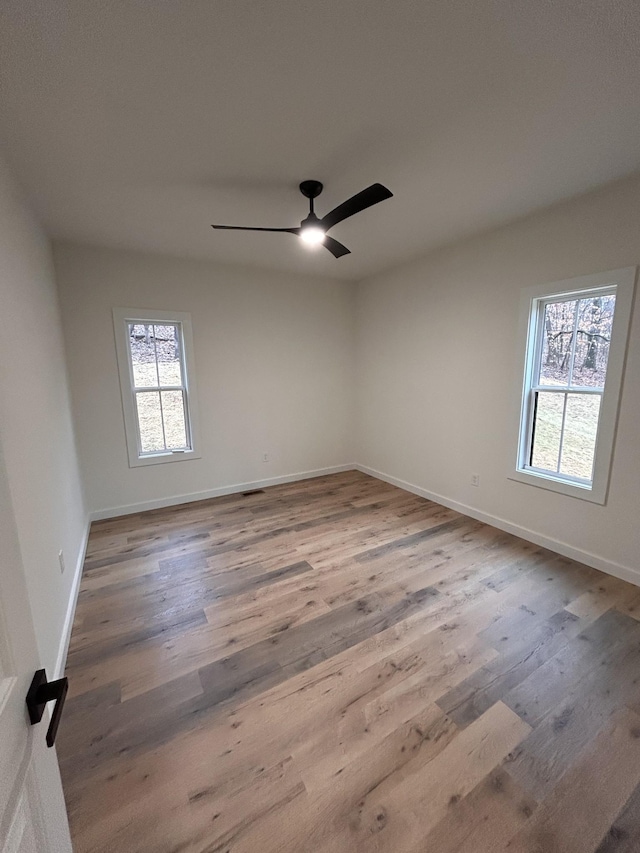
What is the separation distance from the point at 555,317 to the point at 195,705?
11.4ft

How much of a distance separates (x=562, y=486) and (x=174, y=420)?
3717mm

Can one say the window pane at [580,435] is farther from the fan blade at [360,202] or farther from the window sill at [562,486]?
the fan blade at [360,202]

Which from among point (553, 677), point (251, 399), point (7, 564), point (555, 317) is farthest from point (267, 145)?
point (553, 677)

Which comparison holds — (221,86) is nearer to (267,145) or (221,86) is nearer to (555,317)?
(267,145)

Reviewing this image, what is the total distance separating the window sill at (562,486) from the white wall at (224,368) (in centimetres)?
248

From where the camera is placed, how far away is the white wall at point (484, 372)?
2412 mm

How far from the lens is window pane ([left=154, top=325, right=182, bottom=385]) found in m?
3.73

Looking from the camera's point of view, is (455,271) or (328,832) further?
(455,271)

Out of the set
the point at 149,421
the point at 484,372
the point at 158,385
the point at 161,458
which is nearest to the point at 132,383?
the point at 158,385

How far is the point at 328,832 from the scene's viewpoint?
Answer: 3.83 feet

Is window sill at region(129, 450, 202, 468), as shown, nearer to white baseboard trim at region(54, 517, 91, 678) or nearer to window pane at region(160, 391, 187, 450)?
window pane at region(160, 391, 187, 450)

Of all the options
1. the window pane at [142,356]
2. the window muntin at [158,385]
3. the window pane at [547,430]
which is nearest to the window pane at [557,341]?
the window pane at [547,430]

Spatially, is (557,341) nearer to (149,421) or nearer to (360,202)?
(360,202)

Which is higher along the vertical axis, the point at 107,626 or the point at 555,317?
the point at 555,317
